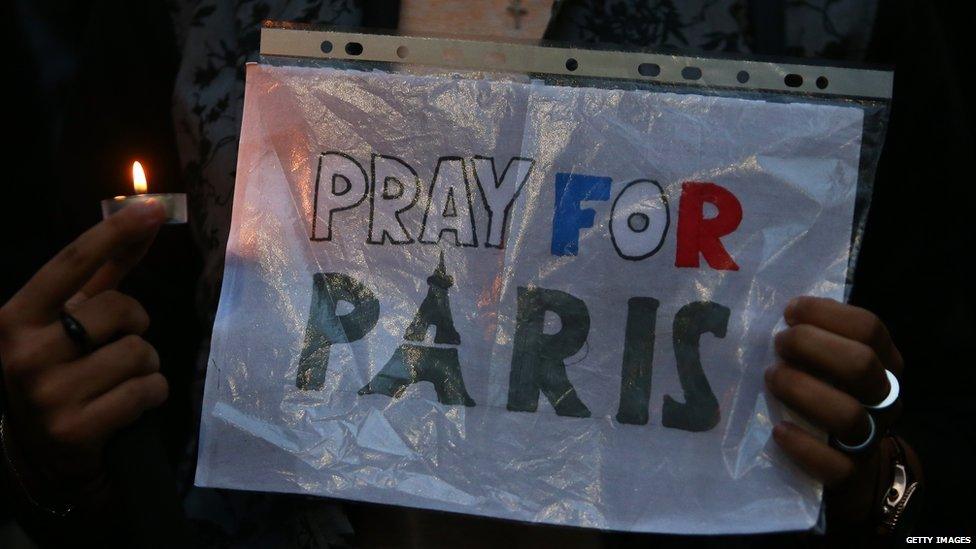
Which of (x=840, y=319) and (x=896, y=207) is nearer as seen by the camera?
(x=840, y=319)

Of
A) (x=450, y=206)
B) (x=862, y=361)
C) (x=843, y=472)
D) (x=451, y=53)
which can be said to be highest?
(x=451, y=53)

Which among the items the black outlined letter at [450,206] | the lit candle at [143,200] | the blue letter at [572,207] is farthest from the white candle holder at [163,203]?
the blue letter at [572,207]

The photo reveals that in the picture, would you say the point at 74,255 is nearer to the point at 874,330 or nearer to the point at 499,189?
the point at 499,189

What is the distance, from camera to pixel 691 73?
899 millimetres

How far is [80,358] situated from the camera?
0.86m

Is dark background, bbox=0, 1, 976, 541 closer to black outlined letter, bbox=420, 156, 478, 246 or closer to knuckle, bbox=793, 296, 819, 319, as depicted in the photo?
knuckle, bbox=793, 296, 819, 319

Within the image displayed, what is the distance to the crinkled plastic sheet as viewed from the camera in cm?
88

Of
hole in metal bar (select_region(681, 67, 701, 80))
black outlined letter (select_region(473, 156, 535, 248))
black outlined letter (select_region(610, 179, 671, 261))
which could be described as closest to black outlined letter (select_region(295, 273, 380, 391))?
black outlined letter (select_region(473, 156, 535, 248))

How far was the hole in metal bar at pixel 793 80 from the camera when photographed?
0.90 m

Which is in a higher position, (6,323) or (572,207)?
(572,207)

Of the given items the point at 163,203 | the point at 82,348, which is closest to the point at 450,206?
the point at 163,203

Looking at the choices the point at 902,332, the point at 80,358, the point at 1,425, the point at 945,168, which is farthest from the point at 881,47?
the point at 1,425

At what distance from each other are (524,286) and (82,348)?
410 millimetres

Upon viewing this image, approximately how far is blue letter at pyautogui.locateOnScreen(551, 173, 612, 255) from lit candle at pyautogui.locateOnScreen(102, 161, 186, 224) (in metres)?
0.34
